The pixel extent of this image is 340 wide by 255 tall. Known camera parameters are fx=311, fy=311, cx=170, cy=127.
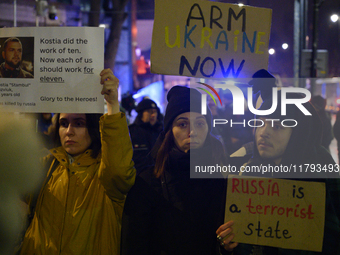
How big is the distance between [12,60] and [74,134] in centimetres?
64

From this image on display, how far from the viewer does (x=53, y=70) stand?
203 centimetres

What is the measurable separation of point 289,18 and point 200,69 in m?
5.99

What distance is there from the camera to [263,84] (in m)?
2.13

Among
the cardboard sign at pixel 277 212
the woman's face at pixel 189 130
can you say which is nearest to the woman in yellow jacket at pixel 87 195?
the woman's face at pixel 189 130

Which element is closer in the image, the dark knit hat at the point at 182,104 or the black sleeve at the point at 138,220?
the black sleeve at the point at 138,220

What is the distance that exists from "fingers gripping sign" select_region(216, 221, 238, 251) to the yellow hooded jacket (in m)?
0.61

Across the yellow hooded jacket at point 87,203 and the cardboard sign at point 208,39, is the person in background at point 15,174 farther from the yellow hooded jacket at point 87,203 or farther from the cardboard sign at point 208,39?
the cardboard sign at point 208,39

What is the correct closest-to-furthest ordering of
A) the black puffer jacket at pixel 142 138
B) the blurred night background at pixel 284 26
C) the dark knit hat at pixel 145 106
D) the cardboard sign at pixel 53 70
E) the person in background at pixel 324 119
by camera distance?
the cardboard sign at pixel 53 70, the black puffer jacket at pixel 142 138, the dark knit hat at pixel 145 106, the person in background at pixel 324 119, the blurred night background at pixel 284 26

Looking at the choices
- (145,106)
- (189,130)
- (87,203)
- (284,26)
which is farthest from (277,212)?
(284,26)

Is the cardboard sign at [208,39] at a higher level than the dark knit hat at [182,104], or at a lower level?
higher

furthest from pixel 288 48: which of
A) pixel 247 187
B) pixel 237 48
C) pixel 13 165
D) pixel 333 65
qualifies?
pixel 13 165

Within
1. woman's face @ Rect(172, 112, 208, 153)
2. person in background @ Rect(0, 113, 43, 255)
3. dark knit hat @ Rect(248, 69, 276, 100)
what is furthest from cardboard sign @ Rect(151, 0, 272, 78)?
person in background @ Rect(0, 113, 43, 255)

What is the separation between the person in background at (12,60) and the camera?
80.6 inches

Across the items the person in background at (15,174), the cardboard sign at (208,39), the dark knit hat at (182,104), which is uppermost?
the cardboard sign at (208,39)
